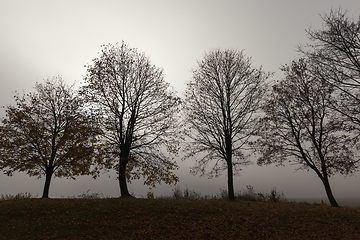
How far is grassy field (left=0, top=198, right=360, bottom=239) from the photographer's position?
909 centimetres

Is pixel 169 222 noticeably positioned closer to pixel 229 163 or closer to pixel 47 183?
pixel 229 163

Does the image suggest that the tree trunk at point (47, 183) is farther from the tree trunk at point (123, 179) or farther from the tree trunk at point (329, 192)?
the tree trunk at point (329, 192)

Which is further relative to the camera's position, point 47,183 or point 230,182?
point 47,183

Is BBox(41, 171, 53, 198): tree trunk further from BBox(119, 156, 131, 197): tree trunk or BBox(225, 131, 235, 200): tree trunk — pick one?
BBox(225, 131, 235, 200): tree trunk

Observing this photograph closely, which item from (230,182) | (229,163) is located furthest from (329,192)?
(229,163)

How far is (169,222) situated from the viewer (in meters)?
10.3

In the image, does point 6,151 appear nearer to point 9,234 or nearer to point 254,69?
point 9,234

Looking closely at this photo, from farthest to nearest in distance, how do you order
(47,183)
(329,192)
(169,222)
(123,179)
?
1. (47,183)
2. (123,179)
3. (329,192)
4. (169,222)

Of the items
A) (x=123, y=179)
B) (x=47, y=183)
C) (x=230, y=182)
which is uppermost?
(x=123, y=179)

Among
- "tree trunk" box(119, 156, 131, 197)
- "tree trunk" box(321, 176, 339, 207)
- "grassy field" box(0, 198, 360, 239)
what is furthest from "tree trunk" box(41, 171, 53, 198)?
"tree trunk" box(321, 176, 339, 207)

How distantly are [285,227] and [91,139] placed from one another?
13817 millimetres

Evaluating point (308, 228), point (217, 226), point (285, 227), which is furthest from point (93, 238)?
point (308, 228)

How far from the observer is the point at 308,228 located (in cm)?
941

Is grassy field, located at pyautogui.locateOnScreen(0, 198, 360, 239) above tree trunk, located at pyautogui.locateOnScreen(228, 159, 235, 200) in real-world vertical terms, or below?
below
